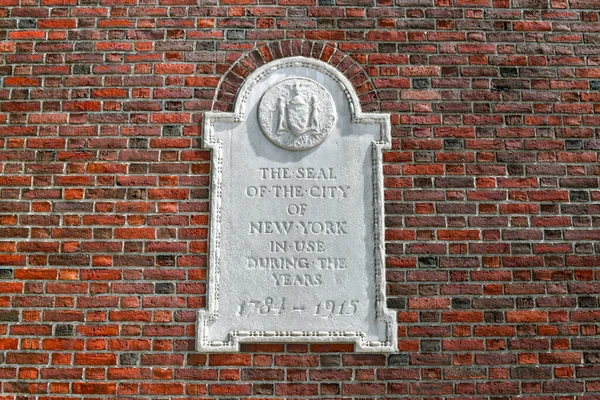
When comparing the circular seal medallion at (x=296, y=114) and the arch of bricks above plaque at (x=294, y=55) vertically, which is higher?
the arch of bricks above plaque at (x=294, y=55)

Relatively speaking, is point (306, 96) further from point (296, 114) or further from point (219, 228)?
point (219, 228)

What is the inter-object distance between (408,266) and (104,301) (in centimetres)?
180

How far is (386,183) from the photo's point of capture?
12.3 ft

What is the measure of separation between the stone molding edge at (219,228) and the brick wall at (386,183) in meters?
0.07

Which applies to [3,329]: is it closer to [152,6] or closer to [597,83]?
[152,6]

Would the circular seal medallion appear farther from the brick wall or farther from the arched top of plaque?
the brick wall

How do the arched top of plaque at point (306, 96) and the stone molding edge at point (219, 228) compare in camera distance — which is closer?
the stone molding edge at point (219, 228)

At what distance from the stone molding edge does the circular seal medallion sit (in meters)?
0.12

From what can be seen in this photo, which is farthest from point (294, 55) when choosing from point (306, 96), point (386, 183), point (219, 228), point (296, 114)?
point (219, 228)

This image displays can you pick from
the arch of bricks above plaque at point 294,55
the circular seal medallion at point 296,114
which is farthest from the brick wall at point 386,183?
the circular seal medallion at point 296,114

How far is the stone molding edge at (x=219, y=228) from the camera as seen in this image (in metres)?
3.53

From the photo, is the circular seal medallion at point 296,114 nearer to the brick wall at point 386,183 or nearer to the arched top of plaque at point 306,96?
the arched top of plaque at point 306,96

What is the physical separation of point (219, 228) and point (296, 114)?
845mm

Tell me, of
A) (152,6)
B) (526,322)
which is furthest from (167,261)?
(526,322)
